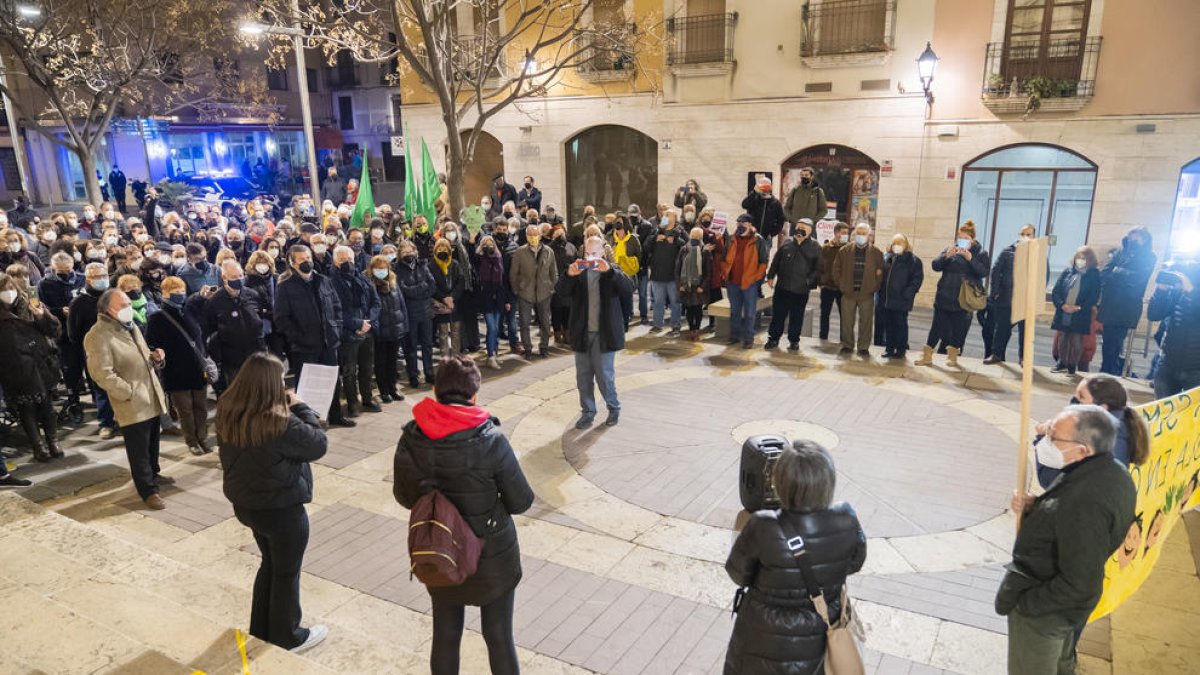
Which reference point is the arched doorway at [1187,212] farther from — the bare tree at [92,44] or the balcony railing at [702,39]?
the bare tree at [92,44]

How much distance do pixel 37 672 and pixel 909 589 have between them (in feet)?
17.7

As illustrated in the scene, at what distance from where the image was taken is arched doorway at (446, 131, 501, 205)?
2488cm

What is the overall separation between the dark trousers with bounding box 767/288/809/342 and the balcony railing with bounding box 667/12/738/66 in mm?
9318

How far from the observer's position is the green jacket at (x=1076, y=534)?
138 inches

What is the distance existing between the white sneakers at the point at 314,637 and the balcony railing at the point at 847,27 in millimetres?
16449

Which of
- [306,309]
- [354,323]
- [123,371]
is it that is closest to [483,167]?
[354,323]

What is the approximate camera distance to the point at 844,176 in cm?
1850

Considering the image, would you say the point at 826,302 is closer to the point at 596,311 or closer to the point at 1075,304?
the point at 1075,304

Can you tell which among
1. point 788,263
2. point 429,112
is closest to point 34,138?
point 429,112

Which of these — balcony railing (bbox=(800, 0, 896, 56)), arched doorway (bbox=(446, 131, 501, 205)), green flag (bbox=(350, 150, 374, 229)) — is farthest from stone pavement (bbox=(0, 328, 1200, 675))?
arched doorway (bbox=(446, 131, 501, 205))

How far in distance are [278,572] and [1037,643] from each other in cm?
413

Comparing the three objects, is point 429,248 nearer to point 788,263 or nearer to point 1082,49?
point 788,263

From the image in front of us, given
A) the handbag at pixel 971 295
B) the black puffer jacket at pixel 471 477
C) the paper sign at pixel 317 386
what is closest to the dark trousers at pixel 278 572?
the black puffer jacket at pixel 471 477

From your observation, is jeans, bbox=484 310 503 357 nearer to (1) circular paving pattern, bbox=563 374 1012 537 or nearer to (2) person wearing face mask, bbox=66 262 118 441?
(1) circular paving pattern, bbox=563 374 1012 537
